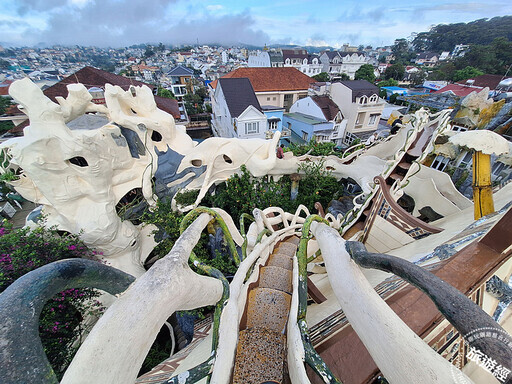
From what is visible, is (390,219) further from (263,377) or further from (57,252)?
(57,252)

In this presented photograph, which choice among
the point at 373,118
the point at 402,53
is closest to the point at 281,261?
the point at 373,118

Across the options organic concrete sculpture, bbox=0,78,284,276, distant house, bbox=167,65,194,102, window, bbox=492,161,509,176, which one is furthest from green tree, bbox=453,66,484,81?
organic concrete sculpture, bbox=0,78,284,276

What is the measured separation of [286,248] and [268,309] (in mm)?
2920

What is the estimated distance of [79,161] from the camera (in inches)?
289

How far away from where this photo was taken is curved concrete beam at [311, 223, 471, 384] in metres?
1.15

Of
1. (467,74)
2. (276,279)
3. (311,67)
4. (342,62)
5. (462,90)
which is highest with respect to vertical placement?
(342,62)

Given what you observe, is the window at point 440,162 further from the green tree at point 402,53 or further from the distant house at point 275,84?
the green tree at point 402,53

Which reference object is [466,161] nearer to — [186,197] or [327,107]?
[186,197]

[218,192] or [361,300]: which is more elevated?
[361,300]

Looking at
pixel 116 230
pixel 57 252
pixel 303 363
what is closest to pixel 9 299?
pixel 303 363

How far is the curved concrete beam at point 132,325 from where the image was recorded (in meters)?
1.15

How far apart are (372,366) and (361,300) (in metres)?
0.64

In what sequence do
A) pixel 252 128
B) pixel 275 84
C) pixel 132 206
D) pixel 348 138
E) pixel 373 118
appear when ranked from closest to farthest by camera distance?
pixel 132 206
pixel 252 128
pixel 348 138
pixel 373 118
pixel 275 84

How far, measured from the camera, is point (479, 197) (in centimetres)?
395
